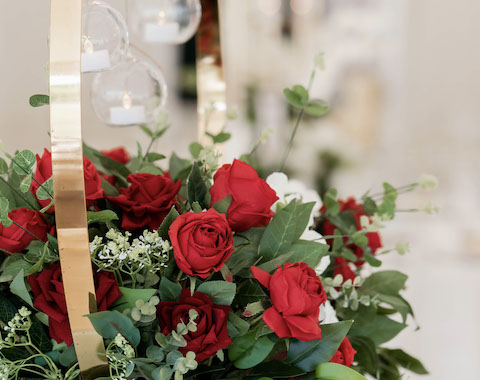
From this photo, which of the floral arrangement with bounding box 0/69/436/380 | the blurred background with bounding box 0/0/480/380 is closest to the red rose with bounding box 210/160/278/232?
the floral arrangement with bounding box 0/69/436/380

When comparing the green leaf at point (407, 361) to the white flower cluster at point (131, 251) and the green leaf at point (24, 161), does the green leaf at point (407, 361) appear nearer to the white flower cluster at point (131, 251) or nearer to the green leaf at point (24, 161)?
the white flower cluster at point (131, 251)

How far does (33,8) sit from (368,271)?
1151 mm

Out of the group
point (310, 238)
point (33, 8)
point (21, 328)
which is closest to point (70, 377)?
point (21, 328)

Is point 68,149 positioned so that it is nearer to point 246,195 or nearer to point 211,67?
point 246,195

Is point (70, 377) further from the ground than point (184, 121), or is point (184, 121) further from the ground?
point (70, 377)

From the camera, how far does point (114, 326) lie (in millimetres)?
417

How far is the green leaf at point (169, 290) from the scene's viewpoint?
445mm

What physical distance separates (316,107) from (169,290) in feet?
0.91

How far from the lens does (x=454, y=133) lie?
361cm

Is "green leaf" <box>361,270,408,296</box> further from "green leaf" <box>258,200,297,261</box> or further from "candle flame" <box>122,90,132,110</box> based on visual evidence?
"candle flame" <box>122,90,132,110</box>

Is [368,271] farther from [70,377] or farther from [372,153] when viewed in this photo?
[372,153]

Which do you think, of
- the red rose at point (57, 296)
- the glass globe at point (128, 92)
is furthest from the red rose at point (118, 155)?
the red rose at point (57, 296)

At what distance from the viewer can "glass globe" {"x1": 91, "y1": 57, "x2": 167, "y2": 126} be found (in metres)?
0.66

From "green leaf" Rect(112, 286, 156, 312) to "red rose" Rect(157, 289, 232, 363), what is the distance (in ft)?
0.06
